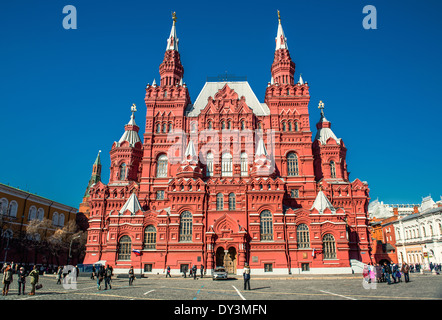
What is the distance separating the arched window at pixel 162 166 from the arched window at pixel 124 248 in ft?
36.1

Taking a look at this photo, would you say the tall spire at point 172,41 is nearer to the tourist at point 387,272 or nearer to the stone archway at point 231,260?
the stone archway at point 231,260

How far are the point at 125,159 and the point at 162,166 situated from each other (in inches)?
281

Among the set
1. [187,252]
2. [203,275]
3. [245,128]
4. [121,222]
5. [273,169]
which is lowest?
[203,275]

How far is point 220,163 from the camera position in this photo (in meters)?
49.4

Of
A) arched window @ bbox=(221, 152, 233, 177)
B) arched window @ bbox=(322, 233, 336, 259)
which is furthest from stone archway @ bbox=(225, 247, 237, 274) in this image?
arched window @ bbox=(322, 233, 336, 259)

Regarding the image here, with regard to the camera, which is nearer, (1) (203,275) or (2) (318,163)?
(1) (203,275)

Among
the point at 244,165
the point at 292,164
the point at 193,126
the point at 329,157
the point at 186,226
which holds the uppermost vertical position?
the point at 193,126

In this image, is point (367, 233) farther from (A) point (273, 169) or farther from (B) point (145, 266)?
(B) point (145, 266)

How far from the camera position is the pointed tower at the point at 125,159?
52.4 metres

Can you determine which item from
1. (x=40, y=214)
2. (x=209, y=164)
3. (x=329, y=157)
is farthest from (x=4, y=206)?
(x=329, y=157)

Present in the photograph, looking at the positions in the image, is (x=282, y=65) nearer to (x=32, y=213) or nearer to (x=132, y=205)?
(x=132, y=205)

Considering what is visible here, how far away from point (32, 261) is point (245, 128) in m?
46.3

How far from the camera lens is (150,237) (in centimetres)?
4425
